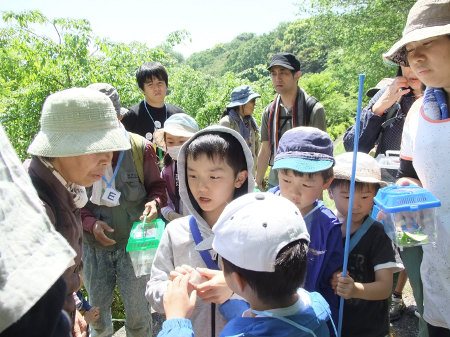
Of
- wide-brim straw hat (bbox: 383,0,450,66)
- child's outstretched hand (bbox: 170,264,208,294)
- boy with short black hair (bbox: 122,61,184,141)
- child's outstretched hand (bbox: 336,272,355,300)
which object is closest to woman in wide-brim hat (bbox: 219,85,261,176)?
boy with short black hair (bbox: 122,61,184,141)

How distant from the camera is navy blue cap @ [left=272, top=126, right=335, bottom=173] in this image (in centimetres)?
173

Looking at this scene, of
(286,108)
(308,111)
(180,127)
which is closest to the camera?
(180,127)

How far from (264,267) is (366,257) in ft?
3.24

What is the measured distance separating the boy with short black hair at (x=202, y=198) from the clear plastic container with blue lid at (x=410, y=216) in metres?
0.67

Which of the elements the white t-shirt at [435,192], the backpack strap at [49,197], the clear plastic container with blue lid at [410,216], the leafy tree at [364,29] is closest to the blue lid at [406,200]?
the clear plastic container with blue lid at [410,216]

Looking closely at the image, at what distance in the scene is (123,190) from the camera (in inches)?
98.7

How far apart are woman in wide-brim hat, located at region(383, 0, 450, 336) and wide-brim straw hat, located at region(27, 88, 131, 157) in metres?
1.43

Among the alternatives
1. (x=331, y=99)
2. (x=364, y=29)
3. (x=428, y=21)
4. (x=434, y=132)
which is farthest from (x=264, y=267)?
(x=331, y=99)

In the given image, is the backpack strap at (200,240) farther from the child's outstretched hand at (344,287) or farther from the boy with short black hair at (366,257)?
the boy with short black hair at (366,257)

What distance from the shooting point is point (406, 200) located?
144 cm

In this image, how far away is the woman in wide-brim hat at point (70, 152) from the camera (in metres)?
1.46

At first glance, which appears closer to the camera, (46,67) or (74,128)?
(74,128)

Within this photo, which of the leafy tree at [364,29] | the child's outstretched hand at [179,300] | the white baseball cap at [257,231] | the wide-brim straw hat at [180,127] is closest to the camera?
the white baseball cap at [257,231]

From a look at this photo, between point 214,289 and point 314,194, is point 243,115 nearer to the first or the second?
point 314,194
